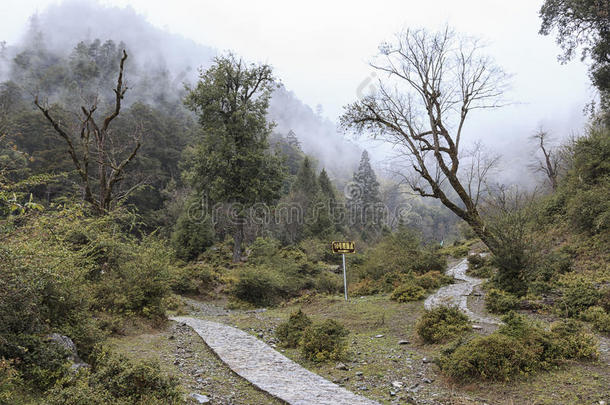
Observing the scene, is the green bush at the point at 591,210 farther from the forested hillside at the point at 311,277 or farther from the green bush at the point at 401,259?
the green bush at the point at 401,259

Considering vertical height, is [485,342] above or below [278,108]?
below

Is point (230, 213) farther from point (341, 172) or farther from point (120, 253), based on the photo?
point (341, 172)

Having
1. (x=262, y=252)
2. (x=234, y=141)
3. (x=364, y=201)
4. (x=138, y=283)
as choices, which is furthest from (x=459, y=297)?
(x=364, y=201)

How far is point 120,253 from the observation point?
957 centimetres

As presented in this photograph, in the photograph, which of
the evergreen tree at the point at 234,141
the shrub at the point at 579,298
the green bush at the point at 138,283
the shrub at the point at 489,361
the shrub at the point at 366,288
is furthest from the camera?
the evergreen tree at the point at 234,141

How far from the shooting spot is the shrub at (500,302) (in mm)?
7773

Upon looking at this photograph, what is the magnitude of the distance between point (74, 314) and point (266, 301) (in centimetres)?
1025

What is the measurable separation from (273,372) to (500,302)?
5.46m

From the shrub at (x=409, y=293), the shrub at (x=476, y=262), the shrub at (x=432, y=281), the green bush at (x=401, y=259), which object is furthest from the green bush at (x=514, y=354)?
the shrub at (x=476, y=262)

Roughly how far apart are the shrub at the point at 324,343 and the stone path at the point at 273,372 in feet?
1.25

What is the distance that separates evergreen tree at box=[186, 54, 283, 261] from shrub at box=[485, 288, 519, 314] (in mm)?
13800

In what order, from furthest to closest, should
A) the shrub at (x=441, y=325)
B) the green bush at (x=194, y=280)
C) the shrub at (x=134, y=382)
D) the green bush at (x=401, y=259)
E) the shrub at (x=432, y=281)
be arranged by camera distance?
the green bush at (x=194, y=280) < the green bush at (x=401, y=259) < the shrub at (x=432, y=281) < the shrub at (x=441, y=325) < the shrub at (x=134, y=382)

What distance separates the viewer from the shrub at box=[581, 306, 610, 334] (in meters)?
5.85

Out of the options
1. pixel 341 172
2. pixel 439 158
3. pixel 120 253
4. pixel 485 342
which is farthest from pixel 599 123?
pixel 341 172
